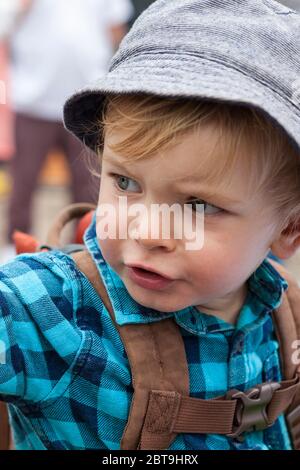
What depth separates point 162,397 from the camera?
0.91 metres

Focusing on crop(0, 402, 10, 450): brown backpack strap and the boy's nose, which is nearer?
the boy's nose

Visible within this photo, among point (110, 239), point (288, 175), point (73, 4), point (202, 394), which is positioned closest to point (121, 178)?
point (110, 239)

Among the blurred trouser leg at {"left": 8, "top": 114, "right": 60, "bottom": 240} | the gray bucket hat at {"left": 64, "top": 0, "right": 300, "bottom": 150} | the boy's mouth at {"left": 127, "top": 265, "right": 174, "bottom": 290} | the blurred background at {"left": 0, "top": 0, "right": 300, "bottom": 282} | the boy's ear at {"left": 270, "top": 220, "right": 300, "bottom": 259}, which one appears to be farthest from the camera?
the blurred trouser leg at {"left": 8, "top": 114, "right": 60, "bottom": 240}

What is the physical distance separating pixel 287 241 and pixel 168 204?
246mm

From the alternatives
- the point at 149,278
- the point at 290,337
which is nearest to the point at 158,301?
the point at 149,278

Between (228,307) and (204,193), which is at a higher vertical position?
(204,193)

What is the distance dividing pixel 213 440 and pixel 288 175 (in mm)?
394

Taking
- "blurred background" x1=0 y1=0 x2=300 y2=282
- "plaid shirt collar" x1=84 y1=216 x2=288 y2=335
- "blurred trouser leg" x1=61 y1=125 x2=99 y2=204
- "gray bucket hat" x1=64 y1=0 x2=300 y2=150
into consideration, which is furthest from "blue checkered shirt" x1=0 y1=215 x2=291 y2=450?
"blurred trouser leg" x1=61 y1=125 x2=99 y2=204

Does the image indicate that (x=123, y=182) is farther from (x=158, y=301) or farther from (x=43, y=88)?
(x=43, y=88)

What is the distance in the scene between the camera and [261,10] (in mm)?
869

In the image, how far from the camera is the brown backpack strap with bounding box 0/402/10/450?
105 cm

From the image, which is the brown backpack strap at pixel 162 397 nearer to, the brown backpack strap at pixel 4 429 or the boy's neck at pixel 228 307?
the boy's neck at pixel 228 307

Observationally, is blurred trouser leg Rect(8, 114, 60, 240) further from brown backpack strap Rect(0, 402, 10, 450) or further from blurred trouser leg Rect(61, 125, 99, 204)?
brown backpack strap Rect(0, 402, 10, 450)
